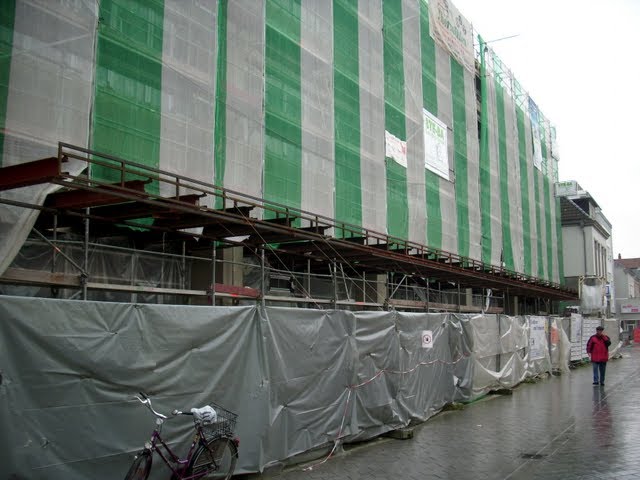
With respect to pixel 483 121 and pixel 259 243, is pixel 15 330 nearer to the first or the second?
pixel 259 243

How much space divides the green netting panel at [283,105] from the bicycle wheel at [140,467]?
9.15 m

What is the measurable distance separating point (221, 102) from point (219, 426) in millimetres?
8212

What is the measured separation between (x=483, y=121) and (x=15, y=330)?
85.4 ft

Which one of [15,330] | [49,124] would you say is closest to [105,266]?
[49,124]

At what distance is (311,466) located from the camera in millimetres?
7879

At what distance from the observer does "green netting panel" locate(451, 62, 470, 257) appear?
80.8 feet

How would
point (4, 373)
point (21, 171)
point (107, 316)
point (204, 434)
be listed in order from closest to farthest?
point (4, 373)
point (107, 316)
point (204, 434)
point (21, 171)

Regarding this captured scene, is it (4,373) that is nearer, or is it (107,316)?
(4,373)

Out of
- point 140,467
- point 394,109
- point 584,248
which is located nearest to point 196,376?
point 140,467

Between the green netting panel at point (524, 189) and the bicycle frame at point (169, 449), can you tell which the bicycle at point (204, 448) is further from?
the green netting panel at point (524, 189)

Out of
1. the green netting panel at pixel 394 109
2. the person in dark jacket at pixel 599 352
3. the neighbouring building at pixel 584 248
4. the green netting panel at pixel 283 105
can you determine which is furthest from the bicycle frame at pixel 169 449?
the neighbouring building at pixel 584 248

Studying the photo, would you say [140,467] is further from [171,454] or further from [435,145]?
[435,145]

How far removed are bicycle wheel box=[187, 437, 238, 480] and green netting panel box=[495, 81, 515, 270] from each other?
24957mm

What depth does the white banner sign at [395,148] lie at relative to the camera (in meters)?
19.4
